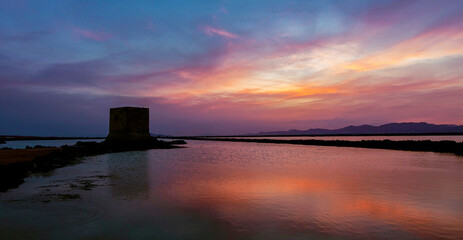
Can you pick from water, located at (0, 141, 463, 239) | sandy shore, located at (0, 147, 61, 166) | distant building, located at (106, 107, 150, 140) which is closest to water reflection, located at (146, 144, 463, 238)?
water, located at (0, 141, 463, 239)

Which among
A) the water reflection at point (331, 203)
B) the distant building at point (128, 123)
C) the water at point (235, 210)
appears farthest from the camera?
the distant building at point (128, 123)

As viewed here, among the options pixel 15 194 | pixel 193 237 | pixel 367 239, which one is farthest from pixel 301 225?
pixel 15 194

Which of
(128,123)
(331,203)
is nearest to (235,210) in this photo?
(331,203)

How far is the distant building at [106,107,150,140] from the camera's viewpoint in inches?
1309

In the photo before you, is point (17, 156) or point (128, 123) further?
point (128, 123)

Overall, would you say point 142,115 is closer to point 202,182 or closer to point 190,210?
point 202,182

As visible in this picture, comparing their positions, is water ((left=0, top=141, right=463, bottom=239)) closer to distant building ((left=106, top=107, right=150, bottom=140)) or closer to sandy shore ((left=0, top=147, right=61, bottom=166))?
sandy shore ((left=0, top=147, right=61, bottom=166))

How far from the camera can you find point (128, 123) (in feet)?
109

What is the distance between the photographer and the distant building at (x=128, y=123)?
109 feet

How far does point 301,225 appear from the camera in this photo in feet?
15.9

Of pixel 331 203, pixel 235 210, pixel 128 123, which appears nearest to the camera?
pixel 235 210

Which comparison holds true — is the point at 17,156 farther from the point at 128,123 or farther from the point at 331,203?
the point at 331,203

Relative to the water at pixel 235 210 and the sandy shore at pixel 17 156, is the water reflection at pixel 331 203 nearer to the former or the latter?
the water at pixel 235 210

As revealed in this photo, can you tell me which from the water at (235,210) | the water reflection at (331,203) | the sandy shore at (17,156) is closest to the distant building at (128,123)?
the sandy shore at (17,156)
